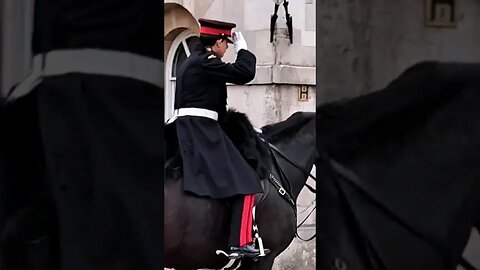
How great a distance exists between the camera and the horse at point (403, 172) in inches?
77.8

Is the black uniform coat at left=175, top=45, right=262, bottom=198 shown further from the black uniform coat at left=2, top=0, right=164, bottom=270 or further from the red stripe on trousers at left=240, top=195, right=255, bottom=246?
the black uniform coat at left=2, top=0, right=164, bottom=270

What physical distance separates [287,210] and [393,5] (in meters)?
4.52

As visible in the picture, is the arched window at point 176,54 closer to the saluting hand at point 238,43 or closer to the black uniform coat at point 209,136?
the saluting hand at point 238,43

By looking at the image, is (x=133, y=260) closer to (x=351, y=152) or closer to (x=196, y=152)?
(x=351, y=152)

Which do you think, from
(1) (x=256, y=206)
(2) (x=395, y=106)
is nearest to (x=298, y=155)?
(1) (x=256, y=206)

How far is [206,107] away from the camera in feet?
19.7

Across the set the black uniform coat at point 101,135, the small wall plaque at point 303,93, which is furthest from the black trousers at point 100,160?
the small wall plaque at point 303,93

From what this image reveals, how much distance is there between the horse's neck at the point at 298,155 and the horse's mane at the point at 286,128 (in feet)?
0.11

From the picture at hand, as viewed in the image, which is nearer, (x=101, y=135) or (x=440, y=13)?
(x=440, y=13)

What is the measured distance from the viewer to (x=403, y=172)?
2.05 metres

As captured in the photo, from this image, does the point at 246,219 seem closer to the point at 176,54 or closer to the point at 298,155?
the point at 298,155

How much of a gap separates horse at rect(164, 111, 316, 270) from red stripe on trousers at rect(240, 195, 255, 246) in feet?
0.42

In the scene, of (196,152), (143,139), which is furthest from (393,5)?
(196,152)

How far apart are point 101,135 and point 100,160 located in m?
0.05
